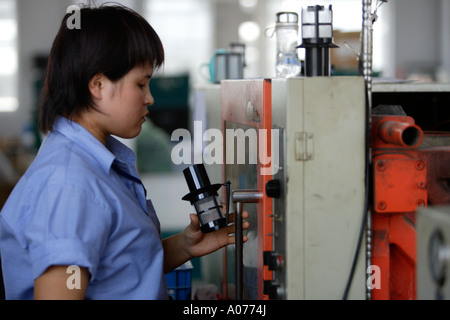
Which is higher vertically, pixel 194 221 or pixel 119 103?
pixel 119 103

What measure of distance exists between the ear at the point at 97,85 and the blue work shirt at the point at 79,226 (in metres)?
0.07

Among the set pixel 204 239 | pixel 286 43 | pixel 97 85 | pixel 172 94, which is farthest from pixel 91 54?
pixel 172 94

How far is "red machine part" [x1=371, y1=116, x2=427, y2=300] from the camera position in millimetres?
958

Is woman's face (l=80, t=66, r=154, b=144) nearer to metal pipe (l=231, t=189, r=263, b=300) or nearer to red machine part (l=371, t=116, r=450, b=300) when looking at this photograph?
metal pipe (l=231, t=189, r=263, b=300)

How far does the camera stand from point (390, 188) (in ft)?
3.18

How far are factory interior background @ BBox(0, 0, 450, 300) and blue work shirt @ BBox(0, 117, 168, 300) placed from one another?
3.58m

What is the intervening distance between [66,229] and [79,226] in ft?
0.07

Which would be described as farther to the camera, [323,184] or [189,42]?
[189,42]

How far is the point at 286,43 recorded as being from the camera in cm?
211

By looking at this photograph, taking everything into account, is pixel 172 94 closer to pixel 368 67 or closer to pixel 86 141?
pixel 86 141

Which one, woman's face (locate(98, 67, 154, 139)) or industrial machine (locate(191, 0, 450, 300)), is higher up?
woman's face (locate(98, 67, 154, 139))

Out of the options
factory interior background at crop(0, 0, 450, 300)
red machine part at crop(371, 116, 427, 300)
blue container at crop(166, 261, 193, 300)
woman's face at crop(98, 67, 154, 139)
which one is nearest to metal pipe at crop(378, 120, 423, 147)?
red machine part at crop(371, 116, 427, 300)

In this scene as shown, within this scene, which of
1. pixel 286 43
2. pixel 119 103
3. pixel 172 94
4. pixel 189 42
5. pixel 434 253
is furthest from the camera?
pixel 189 42
